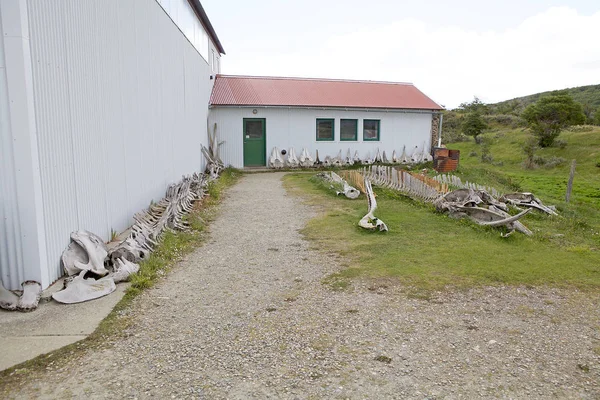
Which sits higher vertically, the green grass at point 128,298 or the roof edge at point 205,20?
the roof edge at point 205,20

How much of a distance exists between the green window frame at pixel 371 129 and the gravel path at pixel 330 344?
17193 mm

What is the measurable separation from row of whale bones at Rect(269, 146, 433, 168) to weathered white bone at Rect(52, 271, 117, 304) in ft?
51.9

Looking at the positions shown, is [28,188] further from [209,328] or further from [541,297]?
[541,297]

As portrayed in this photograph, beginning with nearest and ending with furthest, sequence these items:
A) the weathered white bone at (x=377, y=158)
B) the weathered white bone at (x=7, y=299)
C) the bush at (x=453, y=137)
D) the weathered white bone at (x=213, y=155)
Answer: the weathered white bone at (x=7, y=299), the weathered white bone at (x=213, y=155), the weathered white bone at (x=377, y=158), the bush at (x=453, y=137)

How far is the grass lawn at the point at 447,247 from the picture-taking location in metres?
6.24

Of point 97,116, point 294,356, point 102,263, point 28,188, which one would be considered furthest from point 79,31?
point 294,356

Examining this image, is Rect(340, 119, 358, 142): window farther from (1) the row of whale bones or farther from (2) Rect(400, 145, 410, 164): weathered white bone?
(2) Rect(400, 145, 410, 164): weathered white bone

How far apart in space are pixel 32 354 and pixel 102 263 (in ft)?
6.86

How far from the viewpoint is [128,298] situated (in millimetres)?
5207

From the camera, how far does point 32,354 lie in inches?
151

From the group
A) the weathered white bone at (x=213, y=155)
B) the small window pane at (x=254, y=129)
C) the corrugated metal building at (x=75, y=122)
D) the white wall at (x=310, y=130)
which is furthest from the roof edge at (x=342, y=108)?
the corrugated metal building at (x=75, y=122)

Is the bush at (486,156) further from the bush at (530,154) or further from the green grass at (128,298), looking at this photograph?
the green grass at (128,298)

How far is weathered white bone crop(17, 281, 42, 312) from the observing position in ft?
15.4

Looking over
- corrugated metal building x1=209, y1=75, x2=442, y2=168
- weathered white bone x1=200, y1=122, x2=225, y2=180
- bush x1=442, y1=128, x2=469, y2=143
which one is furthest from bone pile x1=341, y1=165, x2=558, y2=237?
bush x1=442, y1=128, x2=469, y2=143
